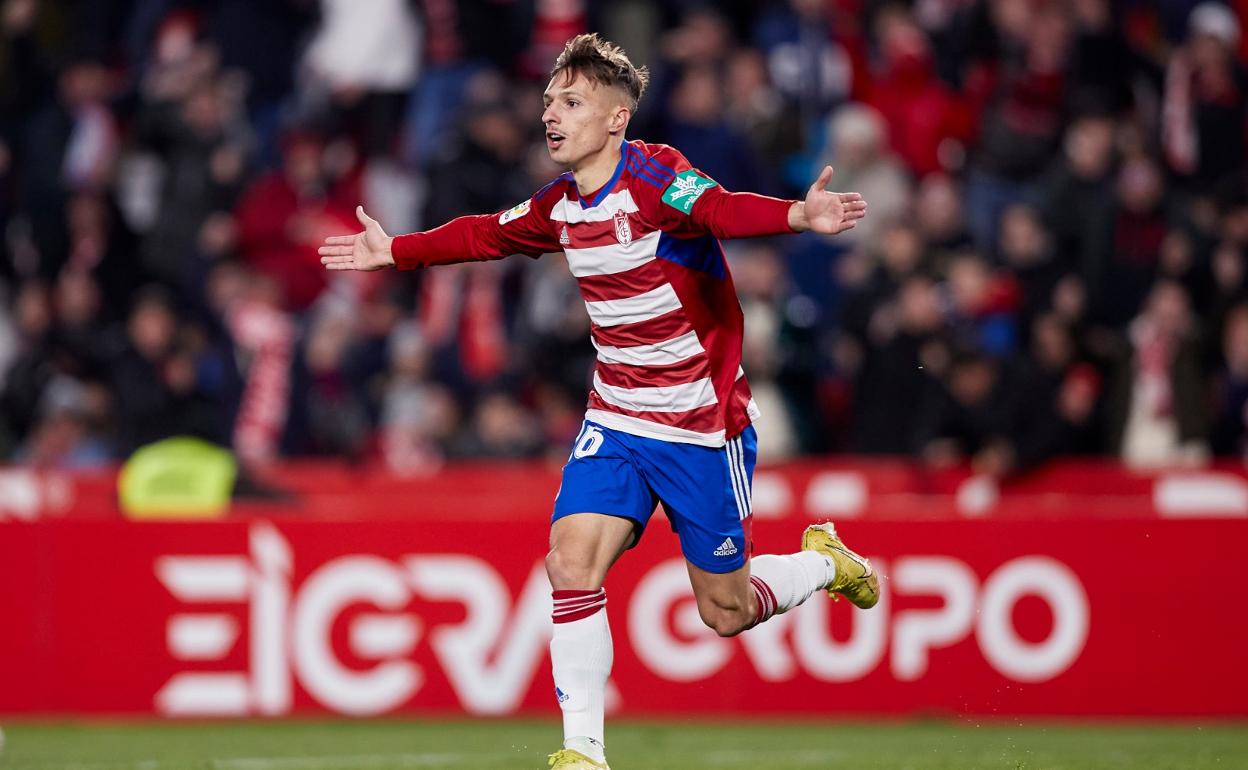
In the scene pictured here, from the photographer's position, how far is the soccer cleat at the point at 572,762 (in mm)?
7227

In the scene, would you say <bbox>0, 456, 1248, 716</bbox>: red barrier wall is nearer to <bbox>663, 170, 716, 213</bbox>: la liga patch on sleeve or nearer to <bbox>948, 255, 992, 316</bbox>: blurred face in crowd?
<bbox>948, 255, 992, 316</bbox>: blurred face in crowd

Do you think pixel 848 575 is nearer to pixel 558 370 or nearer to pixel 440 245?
pixel 440 245

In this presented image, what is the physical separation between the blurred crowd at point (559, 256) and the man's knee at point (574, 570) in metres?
6.48

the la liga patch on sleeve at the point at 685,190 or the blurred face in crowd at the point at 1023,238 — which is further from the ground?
the blurred face in crowd at the point at 1023,238

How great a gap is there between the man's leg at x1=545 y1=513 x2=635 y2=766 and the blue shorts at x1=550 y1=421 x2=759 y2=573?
0.29 feet

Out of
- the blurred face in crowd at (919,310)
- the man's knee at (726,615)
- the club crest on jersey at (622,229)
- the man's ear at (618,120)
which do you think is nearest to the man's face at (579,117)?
the man's ear at (618,120)

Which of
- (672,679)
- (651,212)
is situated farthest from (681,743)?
(651,212)

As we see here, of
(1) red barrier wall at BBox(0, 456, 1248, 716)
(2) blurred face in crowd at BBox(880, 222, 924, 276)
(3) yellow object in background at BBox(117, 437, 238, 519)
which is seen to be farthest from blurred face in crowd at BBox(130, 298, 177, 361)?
(2) blurred face in crowd at BBox(880, 222, 924, 276)

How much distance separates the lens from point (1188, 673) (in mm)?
11164

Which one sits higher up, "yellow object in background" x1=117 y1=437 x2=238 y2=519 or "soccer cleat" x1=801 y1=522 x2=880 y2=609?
"yellow object in background" x1=117 y1=437 x2=238 y2=519

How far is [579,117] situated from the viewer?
755cm

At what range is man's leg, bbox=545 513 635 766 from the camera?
744 cm

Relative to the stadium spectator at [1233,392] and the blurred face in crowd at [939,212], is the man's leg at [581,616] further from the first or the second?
the blurred face in crowd at [939,212]

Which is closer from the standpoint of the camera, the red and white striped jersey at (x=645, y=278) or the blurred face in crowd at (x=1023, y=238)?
the red and white striped jersey at (x=645, y=278)
